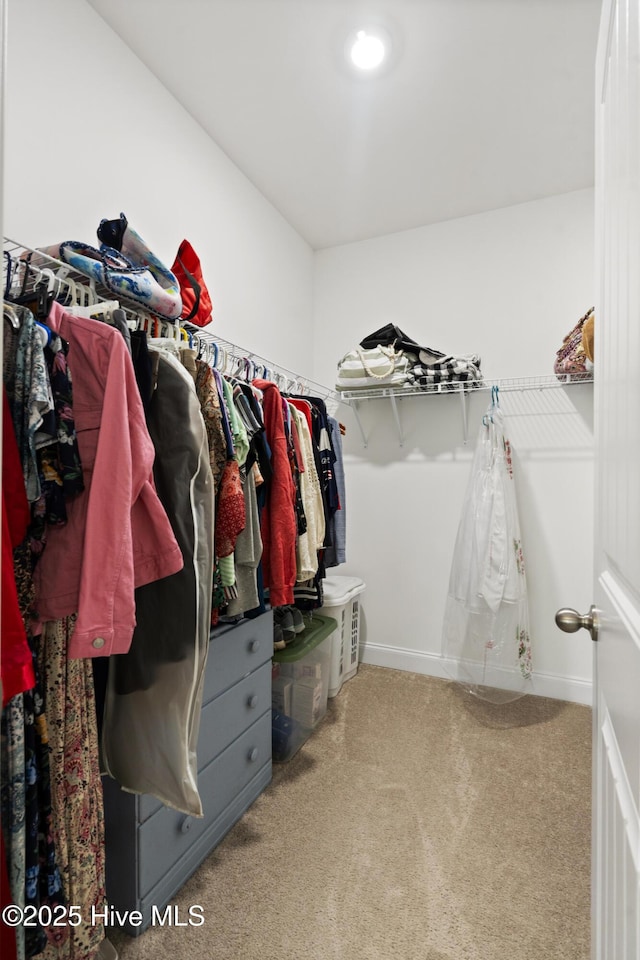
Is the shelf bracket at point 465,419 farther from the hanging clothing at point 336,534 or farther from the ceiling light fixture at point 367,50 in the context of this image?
the ceiling light fixture at point 367,50

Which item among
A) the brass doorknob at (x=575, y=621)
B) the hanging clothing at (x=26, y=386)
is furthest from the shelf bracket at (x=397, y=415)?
the hanging clothing at (x=26, y=386)

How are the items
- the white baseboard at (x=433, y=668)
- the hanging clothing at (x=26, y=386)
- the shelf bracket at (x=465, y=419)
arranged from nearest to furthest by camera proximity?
the hanging clothing at (x=26, y=386) < the white baseboard at (x=433, y=668) < the shelf bracket at (x=465, y=419)

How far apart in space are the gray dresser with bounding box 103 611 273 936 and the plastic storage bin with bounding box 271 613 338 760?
19 centimetres

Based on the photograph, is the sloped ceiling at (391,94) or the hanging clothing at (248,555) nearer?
the hanging clothing at (248,555)

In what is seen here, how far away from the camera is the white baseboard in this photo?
8.47 ft

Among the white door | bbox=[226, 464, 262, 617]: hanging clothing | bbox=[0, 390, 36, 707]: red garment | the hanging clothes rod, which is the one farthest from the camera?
the hanging clothes rod

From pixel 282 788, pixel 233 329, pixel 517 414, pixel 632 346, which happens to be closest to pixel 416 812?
pixel 282 788

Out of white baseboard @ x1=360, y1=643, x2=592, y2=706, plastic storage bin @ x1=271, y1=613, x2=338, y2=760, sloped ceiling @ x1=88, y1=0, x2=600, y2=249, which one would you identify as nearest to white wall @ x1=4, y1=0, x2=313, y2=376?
sloped ceiling @ x1=88, y1=0, x2=600, y2=249

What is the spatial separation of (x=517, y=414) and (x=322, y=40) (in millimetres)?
1875

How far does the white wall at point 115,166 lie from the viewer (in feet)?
4.77

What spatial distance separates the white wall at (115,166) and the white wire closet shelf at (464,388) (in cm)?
63

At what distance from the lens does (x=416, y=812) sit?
5.78ft

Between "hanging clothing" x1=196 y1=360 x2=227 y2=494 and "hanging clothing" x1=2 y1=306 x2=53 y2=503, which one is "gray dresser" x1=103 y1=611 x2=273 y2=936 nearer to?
"hanging clothing" x1=196 y1=360 x2=227 y2=494

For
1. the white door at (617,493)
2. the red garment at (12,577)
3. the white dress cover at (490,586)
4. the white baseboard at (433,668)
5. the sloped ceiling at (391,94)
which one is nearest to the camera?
the white door at (617,493)
